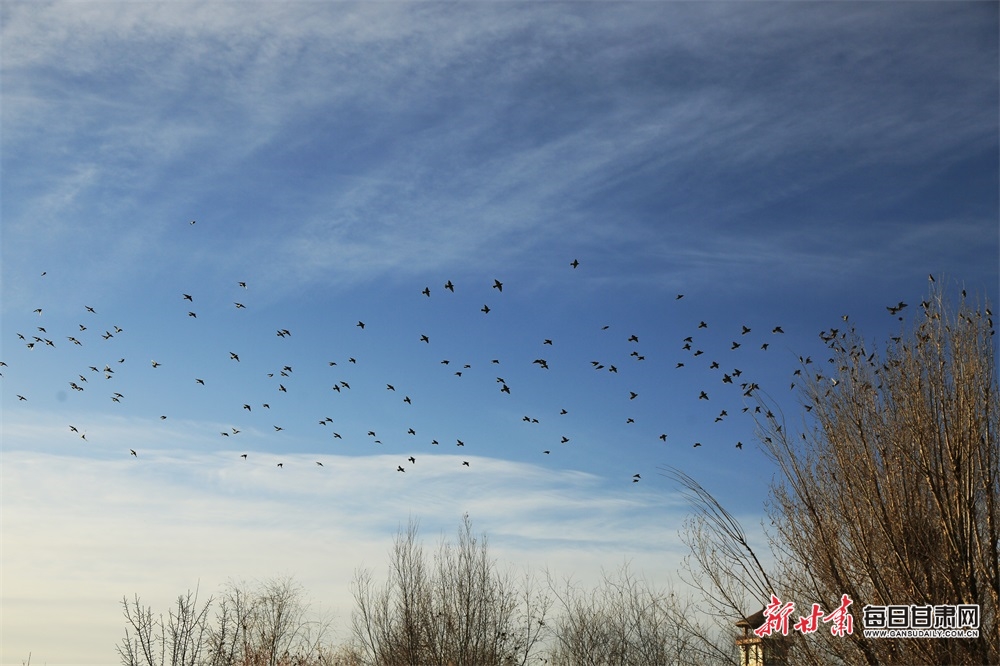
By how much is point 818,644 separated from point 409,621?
21.4 metres

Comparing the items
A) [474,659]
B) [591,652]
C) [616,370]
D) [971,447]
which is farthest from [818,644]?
[591,652]

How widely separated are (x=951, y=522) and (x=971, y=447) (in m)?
0.89

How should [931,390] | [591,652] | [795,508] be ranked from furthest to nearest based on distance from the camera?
1. [591,652]
2. [795,508]
3. [931,390]

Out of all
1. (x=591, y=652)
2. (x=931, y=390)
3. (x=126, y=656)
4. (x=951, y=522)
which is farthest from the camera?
(x=591, y=652)

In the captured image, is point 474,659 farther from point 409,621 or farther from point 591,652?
point 591,652

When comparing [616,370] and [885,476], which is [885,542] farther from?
[616,370]

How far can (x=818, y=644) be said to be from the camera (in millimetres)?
10344

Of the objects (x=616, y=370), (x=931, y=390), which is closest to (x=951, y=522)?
(x=931, y=390)

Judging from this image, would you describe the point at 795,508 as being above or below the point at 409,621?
above

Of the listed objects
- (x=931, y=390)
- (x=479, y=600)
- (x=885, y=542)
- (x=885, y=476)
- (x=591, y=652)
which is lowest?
(x=591, y=652)

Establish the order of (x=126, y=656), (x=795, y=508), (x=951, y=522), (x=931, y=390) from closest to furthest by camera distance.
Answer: (x=951, y=522) → (x=931, y=390) → (x=795, y=508) → (x=126, y=656)

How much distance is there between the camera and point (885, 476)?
33.2 ft

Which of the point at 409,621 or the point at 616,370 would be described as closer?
the point at 616,370

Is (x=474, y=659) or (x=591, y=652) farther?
(x=591, y=652)
